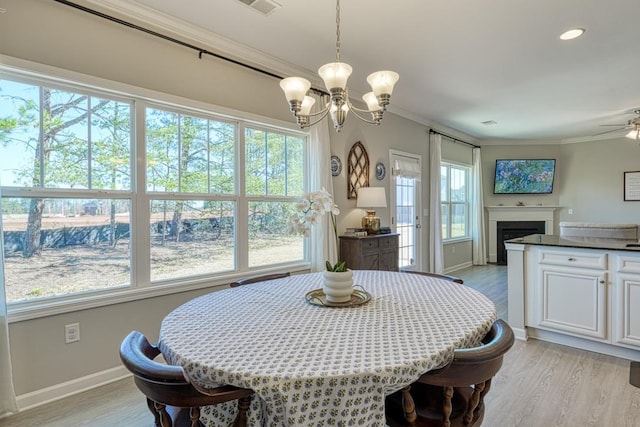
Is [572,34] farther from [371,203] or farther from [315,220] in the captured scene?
[315,220]

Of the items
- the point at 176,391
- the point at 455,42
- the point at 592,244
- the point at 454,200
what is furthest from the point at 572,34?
the point at 454,200

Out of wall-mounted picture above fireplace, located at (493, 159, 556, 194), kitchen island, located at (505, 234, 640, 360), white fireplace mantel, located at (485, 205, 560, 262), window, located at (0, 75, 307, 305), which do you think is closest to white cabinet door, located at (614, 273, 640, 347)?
kitchen island, located at (505, 234, 640, 360)

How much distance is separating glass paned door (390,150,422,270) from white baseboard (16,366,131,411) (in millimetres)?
3792

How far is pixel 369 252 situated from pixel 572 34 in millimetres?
2730

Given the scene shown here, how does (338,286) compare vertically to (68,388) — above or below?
above

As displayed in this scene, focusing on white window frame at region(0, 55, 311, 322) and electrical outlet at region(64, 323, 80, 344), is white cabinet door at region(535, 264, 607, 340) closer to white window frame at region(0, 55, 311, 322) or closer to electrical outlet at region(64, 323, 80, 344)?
white window frame at region(0, 55, 311, 322)

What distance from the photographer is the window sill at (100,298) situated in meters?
2.15

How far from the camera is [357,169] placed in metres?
4.49

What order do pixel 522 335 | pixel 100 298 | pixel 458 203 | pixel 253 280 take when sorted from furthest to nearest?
pixel 458 203 → pixel 522 335 → pixel 100 298 → pixel 253 280

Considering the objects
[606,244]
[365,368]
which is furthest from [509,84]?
[365,368]

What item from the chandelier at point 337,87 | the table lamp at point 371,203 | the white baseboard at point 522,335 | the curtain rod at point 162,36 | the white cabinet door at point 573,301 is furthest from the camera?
the table lamp at point 371,203

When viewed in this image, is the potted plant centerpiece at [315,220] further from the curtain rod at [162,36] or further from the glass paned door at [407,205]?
the glass paned door at [407,205]

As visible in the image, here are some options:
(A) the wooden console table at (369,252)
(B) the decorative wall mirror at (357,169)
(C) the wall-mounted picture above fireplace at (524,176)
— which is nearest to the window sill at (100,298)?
(A) the wooden console table at (369,252)

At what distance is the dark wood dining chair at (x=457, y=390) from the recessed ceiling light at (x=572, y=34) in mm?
2780
